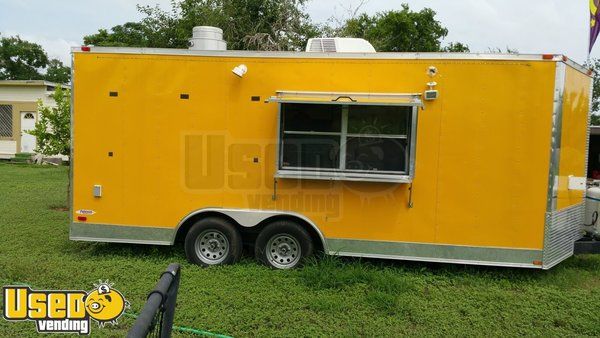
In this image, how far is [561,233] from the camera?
5824mm

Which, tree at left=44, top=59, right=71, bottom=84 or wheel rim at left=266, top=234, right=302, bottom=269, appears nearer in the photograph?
wheel rim at left=266, top=234, right=302, bottom=269

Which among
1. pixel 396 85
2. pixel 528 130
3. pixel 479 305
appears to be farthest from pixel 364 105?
pixel 479 305

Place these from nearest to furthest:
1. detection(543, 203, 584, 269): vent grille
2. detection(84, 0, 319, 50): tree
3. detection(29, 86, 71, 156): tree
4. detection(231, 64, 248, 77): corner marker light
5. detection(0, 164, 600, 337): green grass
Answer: detection(0, 164, 600, 337): green grass, detection(543, 203, 584, 269): vent grille, detection(231, 64, 248, 77): corner marker light, detection(29, 86, 71, 156): tree, detection(84, 0, 319, 50): tree

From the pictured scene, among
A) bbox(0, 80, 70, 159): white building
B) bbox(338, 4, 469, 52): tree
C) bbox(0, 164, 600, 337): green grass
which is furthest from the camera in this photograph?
bbox(338, 4, 469, 52): tree

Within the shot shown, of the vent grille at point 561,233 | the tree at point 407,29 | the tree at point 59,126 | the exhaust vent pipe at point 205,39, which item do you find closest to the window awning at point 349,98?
the exhaust vent pipe at point 205,39

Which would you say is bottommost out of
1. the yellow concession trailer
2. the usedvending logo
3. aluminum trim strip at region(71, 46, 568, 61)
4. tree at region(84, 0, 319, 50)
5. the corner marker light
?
the usedvending logo

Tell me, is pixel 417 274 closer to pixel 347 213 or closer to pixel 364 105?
pixel 347 213

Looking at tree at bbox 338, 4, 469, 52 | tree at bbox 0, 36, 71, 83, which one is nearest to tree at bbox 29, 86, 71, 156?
tree at bbox 338, 4, 469, 52

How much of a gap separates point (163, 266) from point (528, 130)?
187 inches

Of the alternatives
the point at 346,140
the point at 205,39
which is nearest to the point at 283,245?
the point at 346,140

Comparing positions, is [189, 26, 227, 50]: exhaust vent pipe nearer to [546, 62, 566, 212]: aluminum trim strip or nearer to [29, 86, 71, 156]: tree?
[546, 62, 566, 212]: aluminum trim strip

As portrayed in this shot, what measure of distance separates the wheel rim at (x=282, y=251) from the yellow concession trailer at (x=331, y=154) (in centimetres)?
2

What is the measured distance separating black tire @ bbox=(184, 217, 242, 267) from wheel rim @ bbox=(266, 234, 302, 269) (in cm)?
41

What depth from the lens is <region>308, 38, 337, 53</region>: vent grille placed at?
20.7 feet
